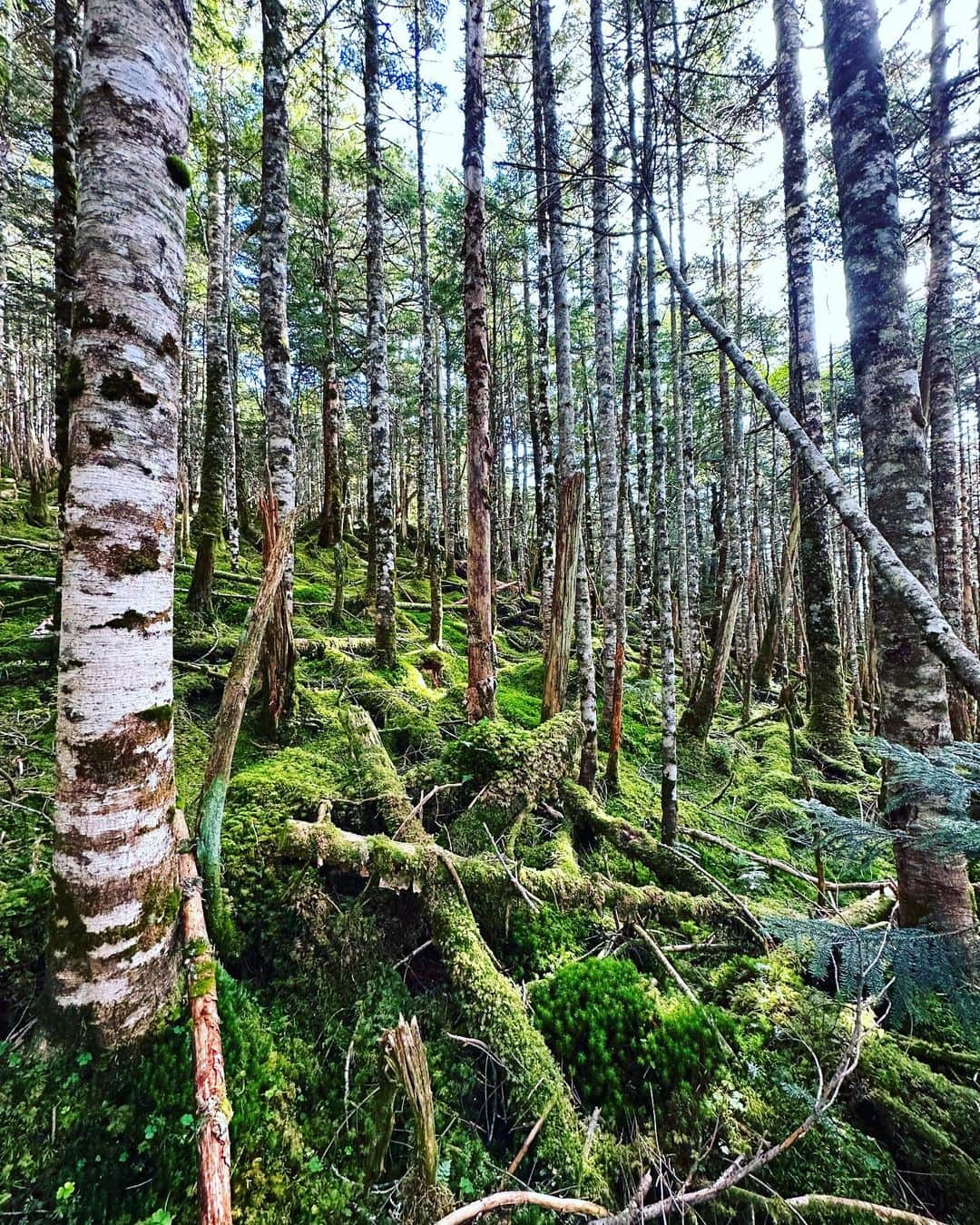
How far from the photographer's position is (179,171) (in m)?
2.15

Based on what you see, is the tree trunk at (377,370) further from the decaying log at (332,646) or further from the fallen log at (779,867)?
the fallen log at (779,867)

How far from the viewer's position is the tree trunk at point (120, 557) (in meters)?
1.88

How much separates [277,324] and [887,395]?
494 cm

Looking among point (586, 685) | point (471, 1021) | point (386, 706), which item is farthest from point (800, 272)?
point (471, 1021)

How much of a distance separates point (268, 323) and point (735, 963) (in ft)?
20.9

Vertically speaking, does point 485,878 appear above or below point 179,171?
below

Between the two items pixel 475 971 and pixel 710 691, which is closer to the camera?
pixel 475 971

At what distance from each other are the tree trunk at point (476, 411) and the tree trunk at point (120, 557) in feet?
9.65

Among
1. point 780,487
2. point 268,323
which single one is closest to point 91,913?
point 268,323

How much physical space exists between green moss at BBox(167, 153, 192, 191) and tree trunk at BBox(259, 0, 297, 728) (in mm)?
2300

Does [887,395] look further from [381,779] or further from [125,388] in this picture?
[381,779]

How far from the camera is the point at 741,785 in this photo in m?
6.61

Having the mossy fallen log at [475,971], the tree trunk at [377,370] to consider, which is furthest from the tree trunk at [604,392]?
the mossy fallen log at [475,971]

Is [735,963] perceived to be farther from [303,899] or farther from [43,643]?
[43,643]
